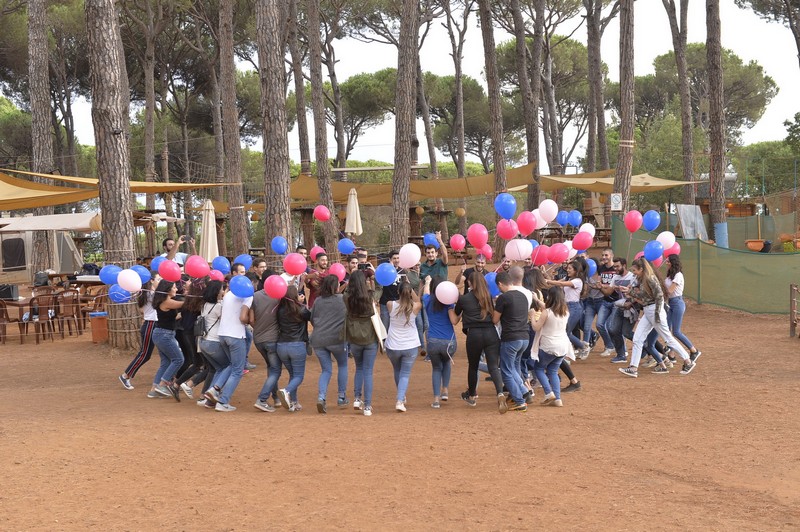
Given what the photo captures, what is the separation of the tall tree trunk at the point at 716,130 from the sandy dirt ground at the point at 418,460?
9445 millimetres

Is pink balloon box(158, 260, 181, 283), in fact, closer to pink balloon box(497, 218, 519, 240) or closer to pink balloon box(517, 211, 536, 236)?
pink balloon box(497, 218, 519, 240)

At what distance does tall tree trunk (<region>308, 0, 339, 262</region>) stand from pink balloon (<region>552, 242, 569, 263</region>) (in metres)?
9.87

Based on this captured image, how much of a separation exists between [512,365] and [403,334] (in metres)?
1.10

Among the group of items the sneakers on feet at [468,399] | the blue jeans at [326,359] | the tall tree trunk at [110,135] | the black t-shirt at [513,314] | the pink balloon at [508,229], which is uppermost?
the tall tree trunk at [110,135]

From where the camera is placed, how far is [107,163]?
444 inches

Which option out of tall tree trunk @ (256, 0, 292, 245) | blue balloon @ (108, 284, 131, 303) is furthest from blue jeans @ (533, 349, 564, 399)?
tall tree trunk @ (256, 0, 292, 245)

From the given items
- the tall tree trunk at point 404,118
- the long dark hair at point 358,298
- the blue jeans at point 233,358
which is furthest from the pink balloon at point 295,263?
the tall tree trunk at point 404,118

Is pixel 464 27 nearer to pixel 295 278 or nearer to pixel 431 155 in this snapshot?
pixel 431 155

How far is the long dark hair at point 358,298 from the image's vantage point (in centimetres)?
729

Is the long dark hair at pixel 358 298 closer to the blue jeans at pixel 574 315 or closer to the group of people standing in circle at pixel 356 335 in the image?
the group of people standing in circle at pixel 356 335

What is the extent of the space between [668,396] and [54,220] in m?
16.4

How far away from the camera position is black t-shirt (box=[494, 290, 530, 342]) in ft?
23.7

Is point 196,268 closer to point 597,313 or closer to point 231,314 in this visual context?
point 231,314

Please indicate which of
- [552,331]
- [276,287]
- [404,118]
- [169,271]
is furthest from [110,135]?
[552,331]
